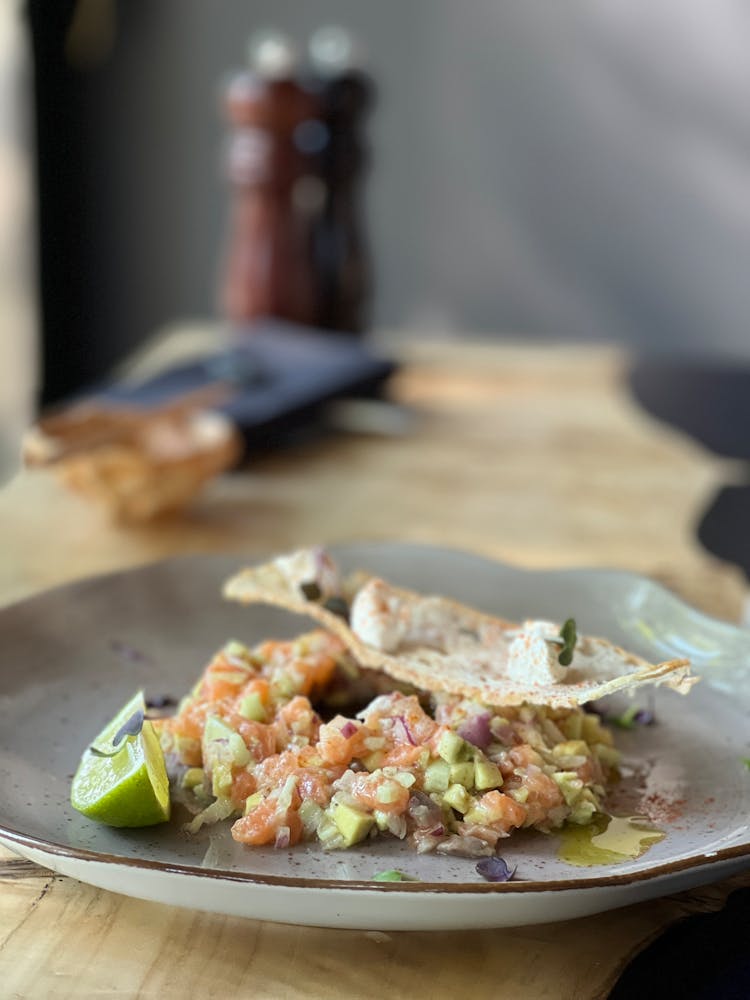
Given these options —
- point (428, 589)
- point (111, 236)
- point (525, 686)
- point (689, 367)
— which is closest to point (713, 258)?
point (689, 367)

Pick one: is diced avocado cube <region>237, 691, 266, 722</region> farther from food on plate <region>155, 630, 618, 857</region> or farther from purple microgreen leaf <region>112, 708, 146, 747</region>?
purple microgreen leaf <region>112, 708, 146, 747</region>

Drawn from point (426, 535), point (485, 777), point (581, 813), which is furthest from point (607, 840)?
point (426, 535)

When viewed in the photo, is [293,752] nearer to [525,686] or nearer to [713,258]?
[525,686]

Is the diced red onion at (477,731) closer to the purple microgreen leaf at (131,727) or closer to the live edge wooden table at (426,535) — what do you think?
the live edge wooden table at (426,535)

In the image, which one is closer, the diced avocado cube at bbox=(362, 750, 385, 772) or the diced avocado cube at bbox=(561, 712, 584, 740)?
the diced avocado cube at bbox=(362, 750, 385, 772)

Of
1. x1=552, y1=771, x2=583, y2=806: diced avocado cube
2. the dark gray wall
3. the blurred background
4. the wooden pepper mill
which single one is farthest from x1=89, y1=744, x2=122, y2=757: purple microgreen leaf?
the dark gray wall

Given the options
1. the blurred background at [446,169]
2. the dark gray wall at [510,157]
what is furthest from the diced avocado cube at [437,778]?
the dark gray wall at [510,157]
